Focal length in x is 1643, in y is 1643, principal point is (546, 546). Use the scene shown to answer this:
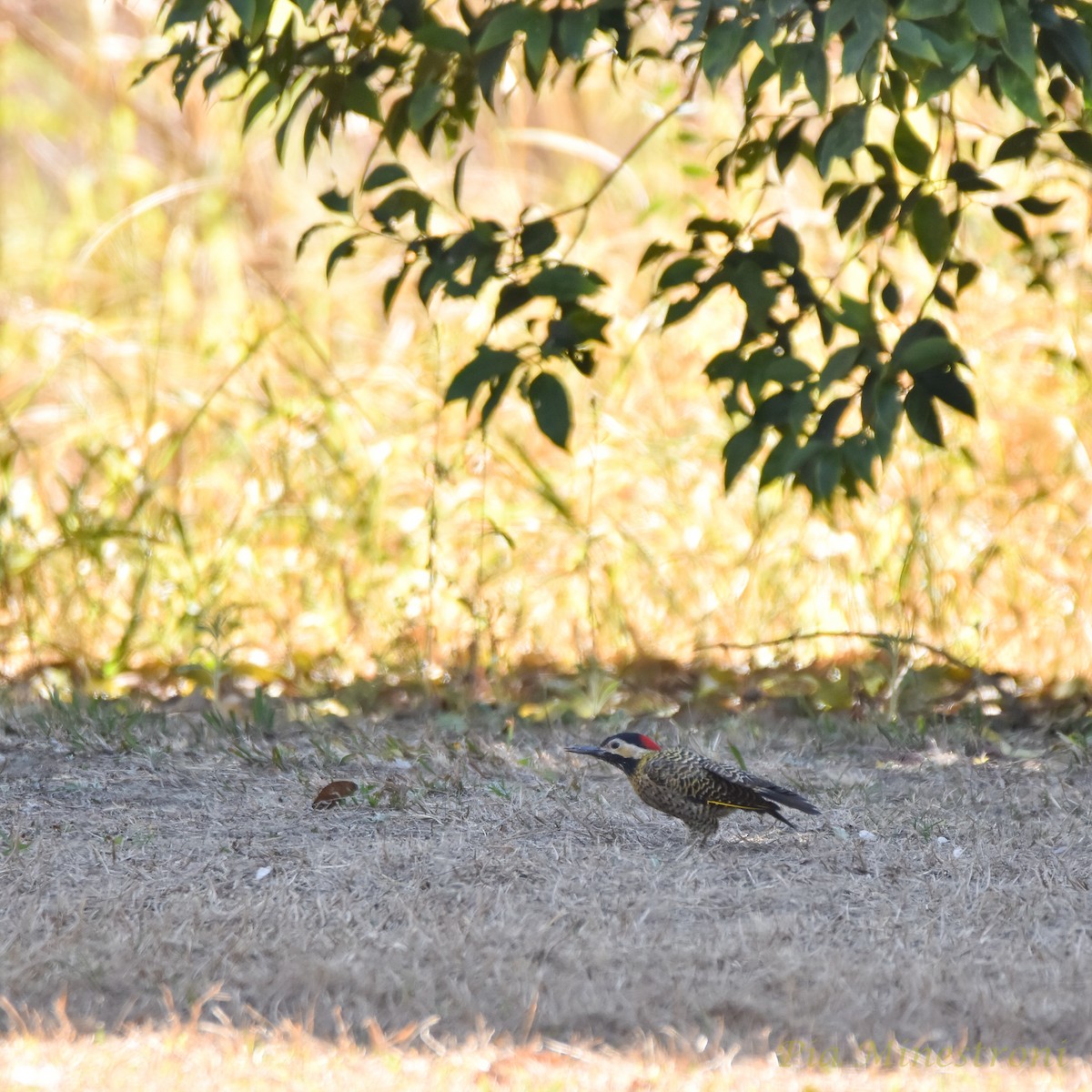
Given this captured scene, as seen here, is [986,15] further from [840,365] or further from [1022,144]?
[1022,144]

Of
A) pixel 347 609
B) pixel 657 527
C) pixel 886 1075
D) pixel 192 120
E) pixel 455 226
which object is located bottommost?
pixel 886 1075

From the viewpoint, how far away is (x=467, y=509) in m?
5.73

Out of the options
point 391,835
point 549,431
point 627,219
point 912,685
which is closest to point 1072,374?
point 912,685

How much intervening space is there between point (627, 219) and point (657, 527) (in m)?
1.69

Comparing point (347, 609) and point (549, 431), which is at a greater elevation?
point (549, 431)

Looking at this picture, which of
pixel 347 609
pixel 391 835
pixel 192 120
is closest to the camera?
pixel 391 835

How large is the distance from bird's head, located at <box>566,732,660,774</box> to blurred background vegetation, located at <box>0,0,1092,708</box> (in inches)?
48.9

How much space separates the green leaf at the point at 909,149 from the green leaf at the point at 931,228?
0.24 m

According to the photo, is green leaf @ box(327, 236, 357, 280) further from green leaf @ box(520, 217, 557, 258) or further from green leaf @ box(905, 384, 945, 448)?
green leaf @ box(905, 384, 945, 448)

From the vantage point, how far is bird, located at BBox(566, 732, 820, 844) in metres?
3.21

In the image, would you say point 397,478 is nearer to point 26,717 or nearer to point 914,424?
point 26,717

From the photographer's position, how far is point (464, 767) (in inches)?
153

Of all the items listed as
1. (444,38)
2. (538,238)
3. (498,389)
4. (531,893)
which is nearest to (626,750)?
(531,893)

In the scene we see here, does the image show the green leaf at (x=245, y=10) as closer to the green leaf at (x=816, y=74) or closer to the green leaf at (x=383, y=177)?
the green leaf at (x=383, y=177)
